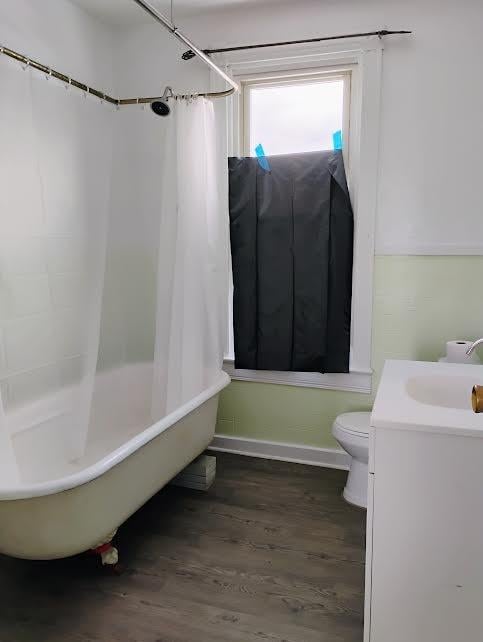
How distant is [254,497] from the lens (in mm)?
2615

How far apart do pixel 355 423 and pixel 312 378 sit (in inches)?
17.2

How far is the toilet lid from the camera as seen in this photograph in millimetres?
2499

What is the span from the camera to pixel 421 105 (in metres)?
2.55

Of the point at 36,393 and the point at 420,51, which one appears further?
the point at 420,51

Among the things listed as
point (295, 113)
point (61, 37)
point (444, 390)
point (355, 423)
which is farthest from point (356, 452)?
point (61, 37)

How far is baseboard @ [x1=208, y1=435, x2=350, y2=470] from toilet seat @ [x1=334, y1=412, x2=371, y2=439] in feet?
1.07

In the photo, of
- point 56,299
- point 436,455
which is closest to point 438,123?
point 436,455

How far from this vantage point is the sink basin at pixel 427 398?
138 centimetres

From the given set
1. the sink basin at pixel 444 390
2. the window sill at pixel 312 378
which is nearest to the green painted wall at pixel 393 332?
the window sill at pixel 312 378

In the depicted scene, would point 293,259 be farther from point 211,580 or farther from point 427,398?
point 211,580

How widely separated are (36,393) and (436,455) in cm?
165

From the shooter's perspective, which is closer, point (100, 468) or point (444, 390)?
point (100, 468)

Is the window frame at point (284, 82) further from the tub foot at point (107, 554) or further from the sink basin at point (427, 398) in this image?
the tub foot at point (107, 554)

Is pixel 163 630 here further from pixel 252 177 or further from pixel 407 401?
pixel 252 177
